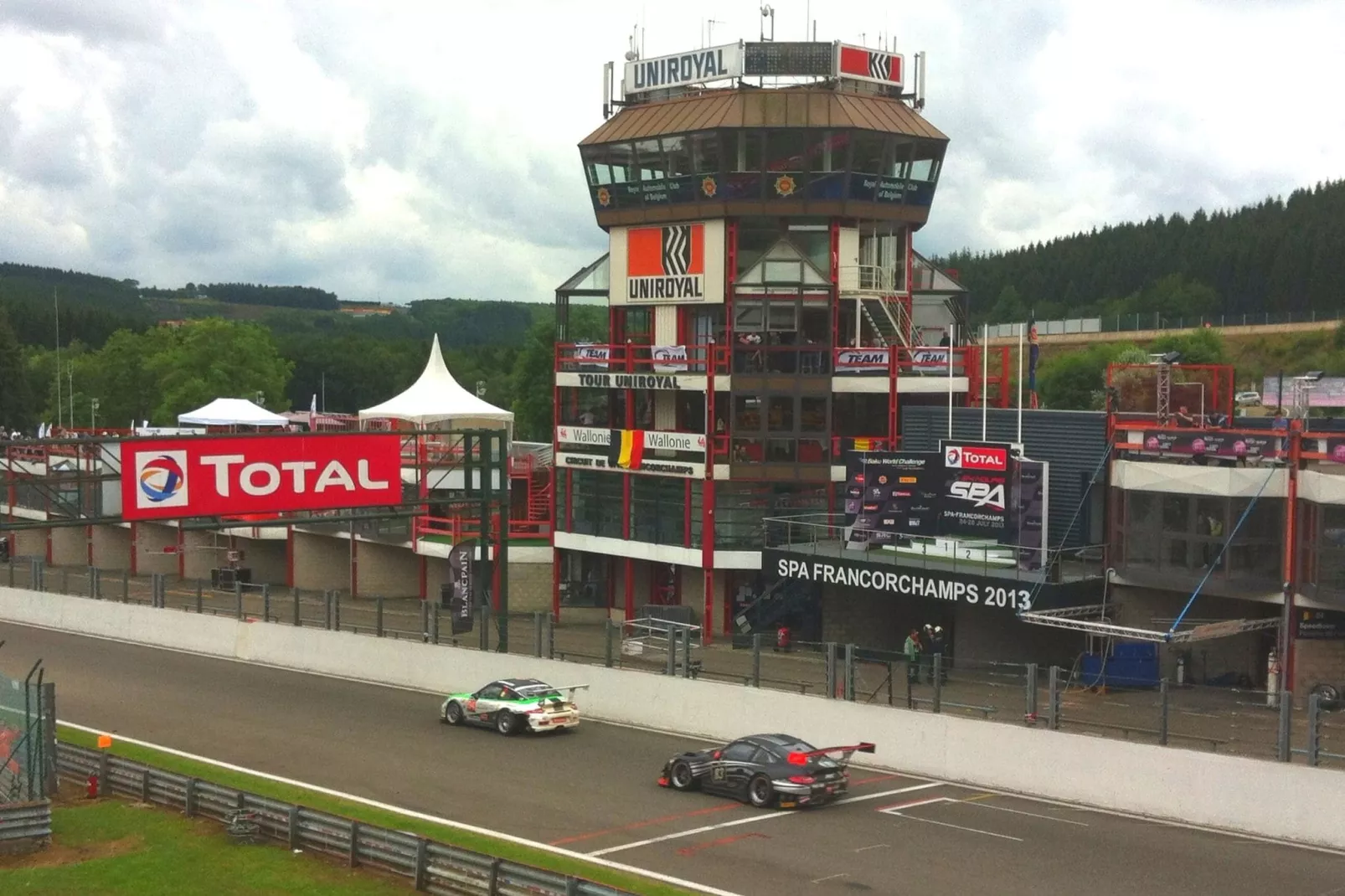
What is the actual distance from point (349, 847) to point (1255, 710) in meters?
15.2

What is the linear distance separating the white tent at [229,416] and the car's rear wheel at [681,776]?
45.5m

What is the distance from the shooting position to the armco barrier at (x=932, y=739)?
24.6m

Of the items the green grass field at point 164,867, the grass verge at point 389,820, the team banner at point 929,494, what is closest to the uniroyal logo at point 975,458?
the team banner at point 929,494

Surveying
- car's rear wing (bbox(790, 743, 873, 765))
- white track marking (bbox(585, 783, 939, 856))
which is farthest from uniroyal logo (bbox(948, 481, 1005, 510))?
car's rear wing (bbox(790, 743, 873, 765))

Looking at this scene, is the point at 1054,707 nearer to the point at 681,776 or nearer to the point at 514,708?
the point at 681,776

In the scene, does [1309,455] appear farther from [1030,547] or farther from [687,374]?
[687,374]

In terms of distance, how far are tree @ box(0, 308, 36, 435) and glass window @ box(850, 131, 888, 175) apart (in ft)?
366

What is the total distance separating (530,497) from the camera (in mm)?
58781

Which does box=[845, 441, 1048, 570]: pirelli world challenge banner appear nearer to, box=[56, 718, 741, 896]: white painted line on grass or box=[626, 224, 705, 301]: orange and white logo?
box=[626, 224, 705, 301]: orange and white logo

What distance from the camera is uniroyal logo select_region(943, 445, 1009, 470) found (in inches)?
1515

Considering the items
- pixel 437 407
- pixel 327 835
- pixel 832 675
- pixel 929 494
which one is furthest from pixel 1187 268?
pixel 327 835

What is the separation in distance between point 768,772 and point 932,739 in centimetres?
431

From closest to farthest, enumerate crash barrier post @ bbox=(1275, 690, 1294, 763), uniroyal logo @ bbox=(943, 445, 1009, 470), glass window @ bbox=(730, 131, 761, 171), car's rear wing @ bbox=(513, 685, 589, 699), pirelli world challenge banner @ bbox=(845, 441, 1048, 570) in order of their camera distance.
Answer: crash barrier post @ bbox=(1275, 690, 1294, 763) → car's rear wing @ bbox=(513, 685, 589, 699) → pirelli world challenge banner @ bbox=(845, 441, 1048, 570) → uniroyal logo @ bbox=(943, 445, 1009, 470) → glass window @ bbox=(730, 131, 761, 171)

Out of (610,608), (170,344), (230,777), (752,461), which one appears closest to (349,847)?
(230,777)
